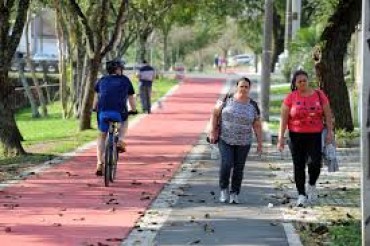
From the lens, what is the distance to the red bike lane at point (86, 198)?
8800mm

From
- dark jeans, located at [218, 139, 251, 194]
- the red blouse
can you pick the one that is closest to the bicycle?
dark jeans, located at [218, 139, 251, 194]

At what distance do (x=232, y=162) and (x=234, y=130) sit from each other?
0.45 metres

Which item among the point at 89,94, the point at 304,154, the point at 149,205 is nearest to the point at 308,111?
the point at 304,154

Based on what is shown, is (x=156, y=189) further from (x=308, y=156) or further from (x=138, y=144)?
(x=138, y=144)

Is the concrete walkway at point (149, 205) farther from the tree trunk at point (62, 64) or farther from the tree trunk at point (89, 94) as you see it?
the tree trunk at point (62, 64)

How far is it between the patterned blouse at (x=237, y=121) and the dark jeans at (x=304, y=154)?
590 mm

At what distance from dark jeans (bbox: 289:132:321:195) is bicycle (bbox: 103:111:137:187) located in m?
2.89

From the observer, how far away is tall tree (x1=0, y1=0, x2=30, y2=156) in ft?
50.8

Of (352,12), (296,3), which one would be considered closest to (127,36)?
(296,3)

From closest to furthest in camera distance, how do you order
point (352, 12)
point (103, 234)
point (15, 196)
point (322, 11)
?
point (103, 234) → point (15, 196) → point (352, 12) → point (322, 11)

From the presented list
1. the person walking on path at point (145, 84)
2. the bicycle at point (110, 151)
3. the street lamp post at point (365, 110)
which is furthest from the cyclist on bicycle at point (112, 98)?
the person walking on path at point (145, 84)

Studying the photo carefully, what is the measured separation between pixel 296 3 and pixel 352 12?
5979 millimetres

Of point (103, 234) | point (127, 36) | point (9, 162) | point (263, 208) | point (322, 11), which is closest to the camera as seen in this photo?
point (103, 234)

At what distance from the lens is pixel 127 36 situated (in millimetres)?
41281
